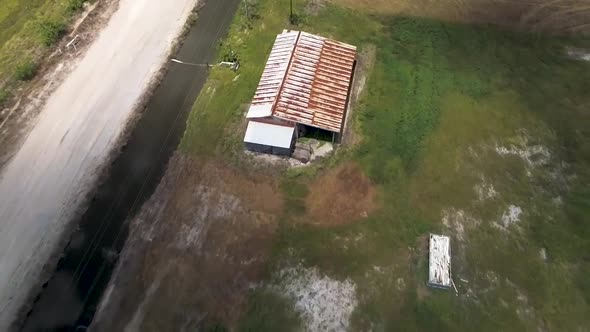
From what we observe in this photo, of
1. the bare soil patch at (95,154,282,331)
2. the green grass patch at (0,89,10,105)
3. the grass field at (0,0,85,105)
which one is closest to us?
the bare soil patch at (95,154,282,331)

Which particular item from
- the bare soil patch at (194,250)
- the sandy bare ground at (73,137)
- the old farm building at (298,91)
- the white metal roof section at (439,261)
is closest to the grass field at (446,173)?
the white metal roof section at (439,261)

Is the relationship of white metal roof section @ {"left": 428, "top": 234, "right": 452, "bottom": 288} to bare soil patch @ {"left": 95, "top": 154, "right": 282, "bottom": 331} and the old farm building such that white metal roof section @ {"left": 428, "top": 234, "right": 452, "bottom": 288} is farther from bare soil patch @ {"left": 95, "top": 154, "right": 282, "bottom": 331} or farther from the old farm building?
the old farm building

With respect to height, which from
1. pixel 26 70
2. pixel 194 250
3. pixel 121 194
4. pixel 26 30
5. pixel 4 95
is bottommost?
pixel 194 250

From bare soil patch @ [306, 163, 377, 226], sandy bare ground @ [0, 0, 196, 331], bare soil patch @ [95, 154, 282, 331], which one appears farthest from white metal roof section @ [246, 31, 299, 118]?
sandy bare ground @ [0, 0, 196, 331]

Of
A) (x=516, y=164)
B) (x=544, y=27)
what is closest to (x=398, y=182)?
→ (x=516, y=164)

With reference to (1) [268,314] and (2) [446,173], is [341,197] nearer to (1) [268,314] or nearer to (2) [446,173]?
(2) [446,173]

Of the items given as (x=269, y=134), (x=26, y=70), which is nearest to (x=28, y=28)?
(x=26, y=70)
